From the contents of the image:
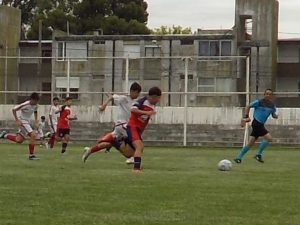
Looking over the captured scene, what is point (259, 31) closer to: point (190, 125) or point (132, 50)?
point (132, 50)

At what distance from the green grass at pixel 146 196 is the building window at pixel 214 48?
43211mm

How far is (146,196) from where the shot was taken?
35.6 ft

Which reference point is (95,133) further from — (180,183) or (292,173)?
(180,183)

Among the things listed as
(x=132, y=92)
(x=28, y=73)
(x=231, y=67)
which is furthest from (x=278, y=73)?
(x=132, y=92)

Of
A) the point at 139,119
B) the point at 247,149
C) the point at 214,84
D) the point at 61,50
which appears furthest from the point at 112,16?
the point at 139,119

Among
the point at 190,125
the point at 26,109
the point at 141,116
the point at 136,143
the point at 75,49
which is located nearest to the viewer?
the point at 136,143

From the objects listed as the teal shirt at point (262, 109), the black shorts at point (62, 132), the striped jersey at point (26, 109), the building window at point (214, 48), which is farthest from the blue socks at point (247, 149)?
the building window at point (214, 48)

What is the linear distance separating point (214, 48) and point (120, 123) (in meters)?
41.5

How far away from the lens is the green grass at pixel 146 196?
28.4ft

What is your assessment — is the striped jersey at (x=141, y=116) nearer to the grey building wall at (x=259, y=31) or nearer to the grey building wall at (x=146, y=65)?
the grey building wall at (x=146, y=65)

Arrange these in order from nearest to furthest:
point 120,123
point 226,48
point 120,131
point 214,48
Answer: point 120,131, point 120,123, point 214,48, point 226,48

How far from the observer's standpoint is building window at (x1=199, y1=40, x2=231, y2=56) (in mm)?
59375

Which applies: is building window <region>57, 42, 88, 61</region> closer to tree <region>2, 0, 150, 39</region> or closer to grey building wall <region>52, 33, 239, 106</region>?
grey building wall <region>52, 33, 239, 106</region>

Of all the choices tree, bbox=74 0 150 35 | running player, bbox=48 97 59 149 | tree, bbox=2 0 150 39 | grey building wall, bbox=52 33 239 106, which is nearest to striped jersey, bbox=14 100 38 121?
running player, bbox=48 97 59 149
